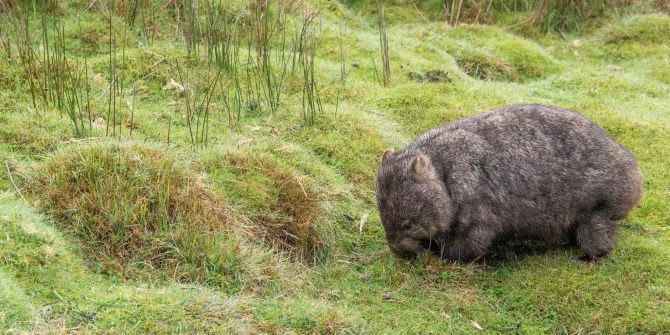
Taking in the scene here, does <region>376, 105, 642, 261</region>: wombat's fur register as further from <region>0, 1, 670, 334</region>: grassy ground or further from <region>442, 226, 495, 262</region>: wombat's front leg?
<region>0, 1, 670, 334</region>: grassy ground

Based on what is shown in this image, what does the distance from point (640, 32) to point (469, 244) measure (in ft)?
22.9

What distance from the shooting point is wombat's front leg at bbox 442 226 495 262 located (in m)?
5.29

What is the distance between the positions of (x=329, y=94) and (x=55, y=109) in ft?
8.32

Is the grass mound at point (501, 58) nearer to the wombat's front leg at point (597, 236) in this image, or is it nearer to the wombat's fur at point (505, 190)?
the wombat's fur at point (505, 190)

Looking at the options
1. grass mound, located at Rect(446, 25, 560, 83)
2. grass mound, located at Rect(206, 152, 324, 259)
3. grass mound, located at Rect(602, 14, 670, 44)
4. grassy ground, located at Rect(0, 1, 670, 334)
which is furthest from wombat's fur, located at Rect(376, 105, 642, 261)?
grass mound, located at Rect(602, 14, 670, 44)

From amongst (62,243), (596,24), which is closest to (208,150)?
(62,243)

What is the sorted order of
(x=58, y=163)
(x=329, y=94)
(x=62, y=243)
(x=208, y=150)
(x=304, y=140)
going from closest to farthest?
(x=62, y=243) < (x=58, y=163) < (x=208, y=150) < (x=304, y=140) < (x=329, y=94)

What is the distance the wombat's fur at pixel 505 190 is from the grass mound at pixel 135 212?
115cm

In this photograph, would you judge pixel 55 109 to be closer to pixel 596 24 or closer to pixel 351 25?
pixel 351 25

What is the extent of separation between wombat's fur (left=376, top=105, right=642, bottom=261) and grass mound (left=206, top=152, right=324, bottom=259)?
21.3 inches

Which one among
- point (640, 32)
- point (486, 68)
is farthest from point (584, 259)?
point (640, 32)

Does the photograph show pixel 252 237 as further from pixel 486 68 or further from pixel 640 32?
pixel 640 32

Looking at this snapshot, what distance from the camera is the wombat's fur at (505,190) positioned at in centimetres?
522

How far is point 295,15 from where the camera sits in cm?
960
